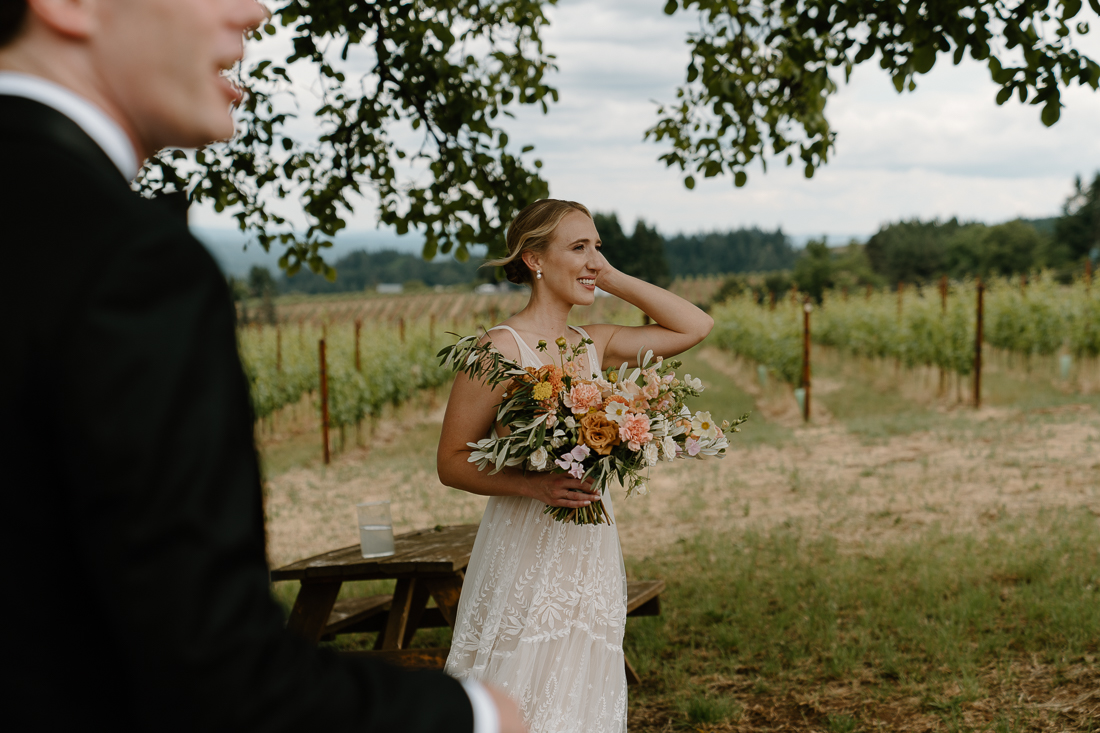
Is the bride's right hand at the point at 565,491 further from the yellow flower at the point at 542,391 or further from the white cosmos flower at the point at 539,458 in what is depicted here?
the yellow flower at the point at 542,391

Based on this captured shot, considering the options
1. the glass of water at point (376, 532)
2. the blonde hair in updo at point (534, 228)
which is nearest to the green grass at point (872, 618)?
the glass of water at point (376, 532)

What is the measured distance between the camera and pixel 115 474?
0.67 metres

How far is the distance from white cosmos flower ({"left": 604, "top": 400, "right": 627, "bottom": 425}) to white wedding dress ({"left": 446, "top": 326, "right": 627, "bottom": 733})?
403 millimetres

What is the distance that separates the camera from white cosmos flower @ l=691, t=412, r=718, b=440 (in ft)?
9.32

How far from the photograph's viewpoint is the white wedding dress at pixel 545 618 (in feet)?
9.46

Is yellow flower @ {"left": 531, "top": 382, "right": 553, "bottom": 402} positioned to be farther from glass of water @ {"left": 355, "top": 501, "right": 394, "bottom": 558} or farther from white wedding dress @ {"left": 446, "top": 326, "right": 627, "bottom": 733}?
glass of water @ {"left": 355, "top": 501, "right": 394, "bottom": 558}

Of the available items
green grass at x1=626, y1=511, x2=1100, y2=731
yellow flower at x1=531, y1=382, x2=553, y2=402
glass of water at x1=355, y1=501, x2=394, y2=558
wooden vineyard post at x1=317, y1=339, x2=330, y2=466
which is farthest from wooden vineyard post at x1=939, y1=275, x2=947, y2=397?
yellow flower at x1=531, y1=382, x2=553, y2=402

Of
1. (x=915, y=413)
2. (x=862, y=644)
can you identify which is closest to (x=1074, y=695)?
(x=862, y=644)

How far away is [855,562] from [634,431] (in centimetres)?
470

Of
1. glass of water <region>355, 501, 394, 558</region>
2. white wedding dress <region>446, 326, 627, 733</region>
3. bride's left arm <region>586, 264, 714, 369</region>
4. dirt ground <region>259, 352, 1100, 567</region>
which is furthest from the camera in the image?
dirt ground <region>259, 352, 1100, 567</region>

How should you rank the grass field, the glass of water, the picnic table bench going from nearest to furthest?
the picnic table bench → the glass of water → the grass field

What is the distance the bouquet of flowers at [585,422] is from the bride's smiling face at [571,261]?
1.01ft

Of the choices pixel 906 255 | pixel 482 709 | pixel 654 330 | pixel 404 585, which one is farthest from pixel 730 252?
pixel 482 709

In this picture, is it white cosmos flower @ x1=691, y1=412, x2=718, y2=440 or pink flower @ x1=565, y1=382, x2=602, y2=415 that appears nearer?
pink flower @ x1=565, y1=382, x2=602, y2=415
